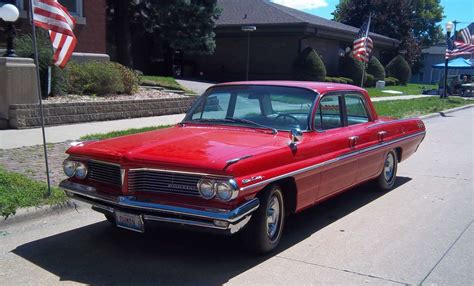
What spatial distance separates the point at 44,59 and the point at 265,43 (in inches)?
729

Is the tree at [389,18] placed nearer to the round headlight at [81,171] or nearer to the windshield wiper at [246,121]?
the windshield wiper at [246,121]

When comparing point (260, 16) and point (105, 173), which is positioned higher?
point (260, 16)

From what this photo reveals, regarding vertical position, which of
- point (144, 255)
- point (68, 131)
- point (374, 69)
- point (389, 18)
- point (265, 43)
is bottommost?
point (144, 255)

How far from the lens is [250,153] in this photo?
4484 mm

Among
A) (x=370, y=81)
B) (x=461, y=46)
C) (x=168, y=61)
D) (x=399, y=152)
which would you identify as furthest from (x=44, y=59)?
(x=370, y=81)

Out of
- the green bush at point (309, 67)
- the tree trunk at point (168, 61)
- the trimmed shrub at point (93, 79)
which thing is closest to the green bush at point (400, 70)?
the green bush at point (309, 67)

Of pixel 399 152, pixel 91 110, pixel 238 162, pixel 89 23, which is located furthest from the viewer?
pixel 89 23

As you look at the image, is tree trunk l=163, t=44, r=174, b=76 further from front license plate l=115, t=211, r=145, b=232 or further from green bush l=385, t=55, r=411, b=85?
front license plate l=115, t=211, r=145, b=232

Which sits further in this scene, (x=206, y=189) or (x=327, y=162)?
(x=327, y=162)

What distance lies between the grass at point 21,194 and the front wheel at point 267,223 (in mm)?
2627

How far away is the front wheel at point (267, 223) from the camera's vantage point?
454cm

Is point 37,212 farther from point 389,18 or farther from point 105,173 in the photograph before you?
point 389,18

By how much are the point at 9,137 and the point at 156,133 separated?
209 inches

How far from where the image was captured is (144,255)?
473 cm
